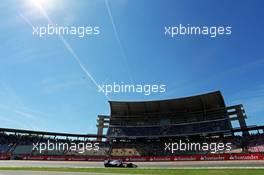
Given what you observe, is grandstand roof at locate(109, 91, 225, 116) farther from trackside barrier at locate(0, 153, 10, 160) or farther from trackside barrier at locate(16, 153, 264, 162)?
trackside barrier at locate(0, 153, 10, 160)

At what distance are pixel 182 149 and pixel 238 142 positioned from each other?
1310 cm

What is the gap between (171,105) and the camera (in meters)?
87.9

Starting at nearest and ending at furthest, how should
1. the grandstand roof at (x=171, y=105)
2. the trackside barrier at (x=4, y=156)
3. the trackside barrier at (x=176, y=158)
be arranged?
the trackside barrier at (x=176, y=158), the trackside barrier at (x=4, y=156), the grandstand roof at (x=171, y=105)

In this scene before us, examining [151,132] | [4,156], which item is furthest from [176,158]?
[4,156]

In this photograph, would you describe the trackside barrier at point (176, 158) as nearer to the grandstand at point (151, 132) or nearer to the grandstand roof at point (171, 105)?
the grandstand at point (151, 132)

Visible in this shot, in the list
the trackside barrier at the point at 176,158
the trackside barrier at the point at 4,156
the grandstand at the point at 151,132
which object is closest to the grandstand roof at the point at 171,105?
the grandstand at the point at 151,132

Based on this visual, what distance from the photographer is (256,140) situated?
Result: 71.4m

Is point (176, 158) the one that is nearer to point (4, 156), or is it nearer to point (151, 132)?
point (151, 132)

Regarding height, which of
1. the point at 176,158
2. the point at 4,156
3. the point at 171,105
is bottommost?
the point at 176,158

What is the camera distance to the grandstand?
77.2m

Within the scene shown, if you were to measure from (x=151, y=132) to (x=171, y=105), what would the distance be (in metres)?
8.70

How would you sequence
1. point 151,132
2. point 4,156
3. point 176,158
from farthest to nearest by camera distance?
point 151,132
point 4,156
point 176,158

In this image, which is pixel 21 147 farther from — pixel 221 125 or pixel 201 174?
pixel 201 174

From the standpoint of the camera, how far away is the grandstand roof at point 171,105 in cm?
8306
